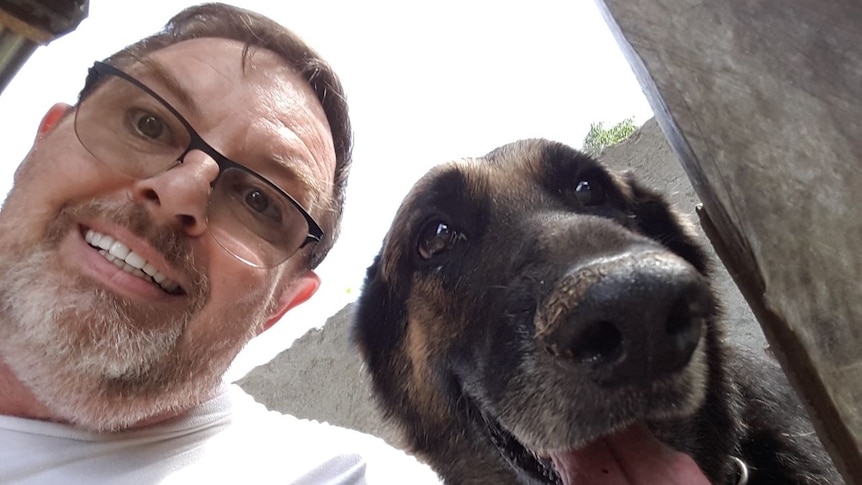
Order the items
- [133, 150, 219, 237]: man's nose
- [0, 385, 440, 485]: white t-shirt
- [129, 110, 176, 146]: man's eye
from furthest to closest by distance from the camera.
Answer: [129, 110, 176, 146]: man's eye → [133, 150, 219, 237]: man's nose → [0, 385, 440, 485]: white t-shirt

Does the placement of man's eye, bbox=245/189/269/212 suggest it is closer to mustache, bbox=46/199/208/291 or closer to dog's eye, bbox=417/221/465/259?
mustache, bbox=46/199/208/291

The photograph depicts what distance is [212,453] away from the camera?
2.24 meters

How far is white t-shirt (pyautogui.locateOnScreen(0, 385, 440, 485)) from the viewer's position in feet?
6.06

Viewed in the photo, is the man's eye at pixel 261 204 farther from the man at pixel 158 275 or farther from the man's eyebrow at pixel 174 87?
the man's eyebrow at pixel 174 87

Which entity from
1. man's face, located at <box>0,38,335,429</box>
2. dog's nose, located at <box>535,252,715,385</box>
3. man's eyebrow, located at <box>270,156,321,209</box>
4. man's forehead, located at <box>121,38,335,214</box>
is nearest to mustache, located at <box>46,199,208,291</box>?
man's face, located at <box>0,38,335,429</box>

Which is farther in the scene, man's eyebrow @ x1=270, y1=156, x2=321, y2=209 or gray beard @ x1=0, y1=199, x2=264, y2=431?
man's eyebrow @ x1=270, y1=156, x2=321, y2=209

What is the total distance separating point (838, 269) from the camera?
0.73m

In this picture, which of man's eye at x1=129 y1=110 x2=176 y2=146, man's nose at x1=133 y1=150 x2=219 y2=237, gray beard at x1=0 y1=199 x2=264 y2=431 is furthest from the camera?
man's eye at x1=129 y1=110 x2=176 y2=146

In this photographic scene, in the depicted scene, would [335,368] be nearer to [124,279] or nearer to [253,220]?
[253,220]

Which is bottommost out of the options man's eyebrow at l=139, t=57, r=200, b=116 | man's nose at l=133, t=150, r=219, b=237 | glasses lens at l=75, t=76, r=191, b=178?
man's nose at l=133, t=150, r=219, b=237

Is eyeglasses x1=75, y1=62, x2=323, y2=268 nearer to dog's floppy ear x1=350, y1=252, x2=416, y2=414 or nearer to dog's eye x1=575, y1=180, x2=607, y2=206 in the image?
dog's floppy ear x1=350, y1=252, x2=416, y2=414

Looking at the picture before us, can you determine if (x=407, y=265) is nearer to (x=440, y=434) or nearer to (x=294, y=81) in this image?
(x=440, y=434)

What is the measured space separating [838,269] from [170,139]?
2.14m

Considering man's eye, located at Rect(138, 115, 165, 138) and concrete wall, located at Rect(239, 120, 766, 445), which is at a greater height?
man's eye, located at Rect(138, 115, 165, 138)
